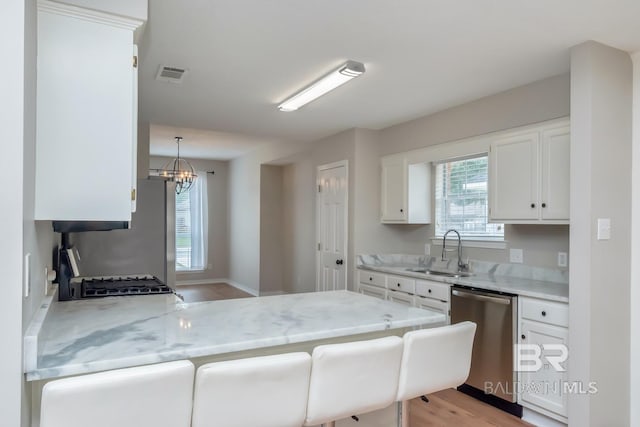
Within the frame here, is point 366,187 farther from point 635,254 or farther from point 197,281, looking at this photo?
point 197,281

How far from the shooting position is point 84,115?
66.9 inches

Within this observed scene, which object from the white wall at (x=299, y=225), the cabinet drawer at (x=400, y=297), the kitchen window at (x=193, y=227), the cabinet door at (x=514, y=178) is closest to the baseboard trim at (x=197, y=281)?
the kitchen window at (x=193, y=227)

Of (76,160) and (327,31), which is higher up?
(327,31)

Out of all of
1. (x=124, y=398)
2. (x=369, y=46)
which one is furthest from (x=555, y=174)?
(x=124, y=398)

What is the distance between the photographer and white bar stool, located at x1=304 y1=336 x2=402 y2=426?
159cm

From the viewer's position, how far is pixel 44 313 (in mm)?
1688

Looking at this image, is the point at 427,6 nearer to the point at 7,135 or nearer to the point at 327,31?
the point at 327,31

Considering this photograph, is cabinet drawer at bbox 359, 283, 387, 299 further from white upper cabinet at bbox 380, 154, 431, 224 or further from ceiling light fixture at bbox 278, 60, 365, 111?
ceiling light fixture at bbox 278, 60, 365, 111

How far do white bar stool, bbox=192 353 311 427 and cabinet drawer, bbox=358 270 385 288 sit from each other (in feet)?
9.50

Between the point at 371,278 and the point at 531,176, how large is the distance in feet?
6.50

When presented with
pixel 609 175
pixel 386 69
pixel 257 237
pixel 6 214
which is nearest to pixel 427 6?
pixel 386 69

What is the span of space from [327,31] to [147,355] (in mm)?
1968

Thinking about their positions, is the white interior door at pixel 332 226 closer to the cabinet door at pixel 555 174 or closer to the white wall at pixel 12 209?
the cabinet door at pixel 555 174

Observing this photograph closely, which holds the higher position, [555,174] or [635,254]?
[555,174]
